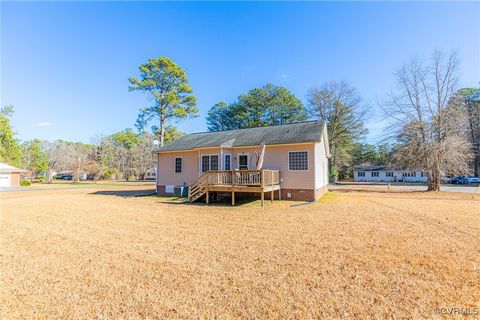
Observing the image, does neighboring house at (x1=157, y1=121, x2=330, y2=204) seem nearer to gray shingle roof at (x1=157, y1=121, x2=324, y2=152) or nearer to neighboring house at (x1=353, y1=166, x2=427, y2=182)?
gray shingle roof at (x1=157, y1=121, x2=324, y2=152)

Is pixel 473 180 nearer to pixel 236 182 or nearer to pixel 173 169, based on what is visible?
pixel 236 182

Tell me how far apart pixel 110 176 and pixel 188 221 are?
47.3 metres

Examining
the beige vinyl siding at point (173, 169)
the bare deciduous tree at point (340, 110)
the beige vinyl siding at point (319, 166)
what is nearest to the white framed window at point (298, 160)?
the beige vinyl siding at point (319, 166)

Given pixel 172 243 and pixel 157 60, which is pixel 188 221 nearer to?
pixel 172 243

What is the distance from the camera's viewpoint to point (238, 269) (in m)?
4.20

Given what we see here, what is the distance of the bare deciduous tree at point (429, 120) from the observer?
19109 mm

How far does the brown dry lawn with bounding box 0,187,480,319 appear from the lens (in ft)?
10.0

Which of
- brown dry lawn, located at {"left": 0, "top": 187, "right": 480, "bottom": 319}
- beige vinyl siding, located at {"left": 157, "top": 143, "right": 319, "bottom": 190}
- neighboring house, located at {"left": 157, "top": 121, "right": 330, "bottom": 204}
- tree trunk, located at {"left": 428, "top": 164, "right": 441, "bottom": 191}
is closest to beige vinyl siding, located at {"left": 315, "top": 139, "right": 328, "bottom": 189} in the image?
neighboring house, located at {"left": 157, "top": 121, "right": 330, "bottom": 204}

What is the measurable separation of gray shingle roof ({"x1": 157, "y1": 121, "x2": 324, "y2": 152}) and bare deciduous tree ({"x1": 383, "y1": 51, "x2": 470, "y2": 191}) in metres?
11.2

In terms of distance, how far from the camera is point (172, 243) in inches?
228

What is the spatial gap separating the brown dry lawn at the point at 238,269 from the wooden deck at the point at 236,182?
158 inches

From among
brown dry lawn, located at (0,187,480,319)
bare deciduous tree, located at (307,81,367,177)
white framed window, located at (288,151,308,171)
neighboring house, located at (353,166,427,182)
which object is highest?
bare deciduous tree, located at (307,81,367,177)

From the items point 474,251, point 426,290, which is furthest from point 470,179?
point 426,290

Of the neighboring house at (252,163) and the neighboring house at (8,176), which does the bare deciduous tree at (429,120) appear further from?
the neighboring house at (8,176)
